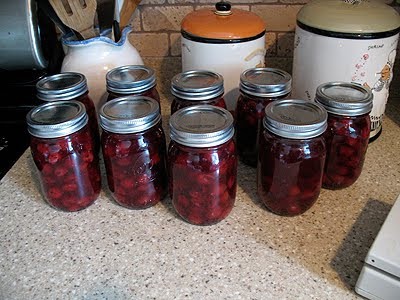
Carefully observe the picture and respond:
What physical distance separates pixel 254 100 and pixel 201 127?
16 centimetres

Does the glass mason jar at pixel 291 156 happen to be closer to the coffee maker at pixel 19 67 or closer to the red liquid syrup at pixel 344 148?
the red liquid syrup at pixel 344 148

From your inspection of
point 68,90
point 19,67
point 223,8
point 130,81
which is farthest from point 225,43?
point 19,67

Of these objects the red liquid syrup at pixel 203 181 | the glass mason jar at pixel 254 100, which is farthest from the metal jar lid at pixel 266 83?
the red liquid syrup at pixel 203 181

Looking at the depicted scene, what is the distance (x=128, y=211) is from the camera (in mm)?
660

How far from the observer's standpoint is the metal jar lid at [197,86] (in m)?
0.68

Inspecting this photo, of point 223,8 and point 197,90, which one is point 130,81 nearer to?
point 197,90

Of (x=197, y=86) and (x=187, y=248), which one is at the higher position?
(x=197, y=86)

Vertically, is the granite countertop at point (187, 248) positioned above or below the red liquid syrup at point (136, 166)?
below

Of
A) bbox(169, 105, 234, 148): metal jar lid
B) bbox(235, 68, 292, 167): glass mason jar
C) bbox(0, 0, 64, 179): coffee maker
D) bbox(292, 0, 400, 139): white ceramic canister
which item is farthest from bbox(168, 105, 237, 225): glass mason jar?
bbox(0, 0, 64, 179): coffee maker

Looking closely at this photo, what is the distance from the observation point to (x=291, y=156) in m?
0.58

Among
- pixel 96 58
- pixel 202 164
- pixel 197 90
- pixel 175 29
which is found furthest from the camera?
pixel 175 29

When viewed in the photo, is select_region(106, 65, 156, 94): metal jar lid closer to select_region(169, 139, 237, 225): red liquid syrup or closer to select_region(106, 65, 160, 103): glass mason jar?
select_region(106, 65, 160, 103): glass mason jar

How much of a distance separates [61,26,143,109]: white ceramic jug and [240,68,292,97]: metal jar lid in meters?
0.26

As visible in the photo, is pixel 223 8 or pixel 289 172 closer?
pixel 289 172
